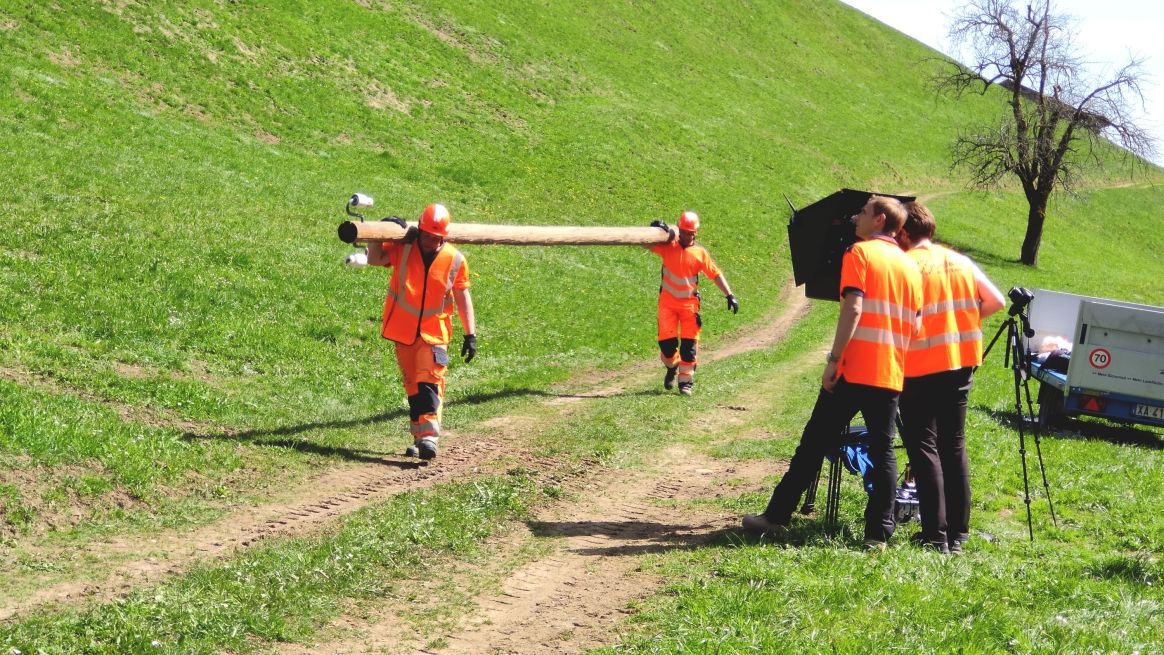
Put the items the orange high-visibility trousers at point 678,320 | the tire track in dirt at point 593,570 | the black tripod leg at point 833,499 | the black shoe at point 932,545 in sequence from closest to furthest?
the tire track in dirt at point 593,570 < the black shoe at point 932,545 < the black tripod leg at point 833,499 < the orange high-visibility trousers at point 678,320

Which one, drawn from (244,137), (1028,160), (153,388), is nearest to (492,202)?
(244,137)

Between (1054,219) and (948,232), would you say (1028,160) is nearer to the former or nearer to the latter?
(948,232)

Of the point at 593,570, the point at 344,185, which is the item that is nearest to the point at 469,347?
the point at 593,570

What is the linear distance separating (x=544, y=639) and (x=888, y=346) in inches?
121

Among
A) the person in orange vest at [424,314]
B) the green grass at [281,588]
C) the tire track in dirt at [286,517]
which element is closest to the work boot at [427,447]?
the person in orange vest at [424,314]

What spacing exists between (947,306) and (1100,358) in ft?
26.2

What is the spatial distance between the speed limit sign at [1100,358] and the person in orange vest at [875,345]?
8299 millimetres

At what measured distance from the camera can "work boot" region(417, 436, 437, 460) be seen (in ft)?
31.7

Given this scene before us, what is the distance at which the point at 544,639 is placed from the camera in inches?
225

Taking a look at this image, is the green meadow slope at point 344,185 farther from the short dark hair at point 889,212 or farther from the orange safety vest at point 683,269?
the short dark hair at point 889,212

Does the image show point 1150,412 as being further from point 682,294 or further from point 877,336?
point 877,336

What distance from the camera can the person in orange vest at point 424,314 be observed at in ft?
31.6

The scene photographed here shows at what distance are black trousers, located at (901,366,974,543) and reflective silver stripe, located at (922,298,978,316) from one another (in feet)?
1.44

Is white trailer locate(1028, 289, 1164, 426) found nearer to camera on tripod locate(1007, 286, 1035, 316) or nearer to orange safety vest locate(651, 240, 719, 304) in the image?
orange safety vest locate(651, 240, 719, 304)
